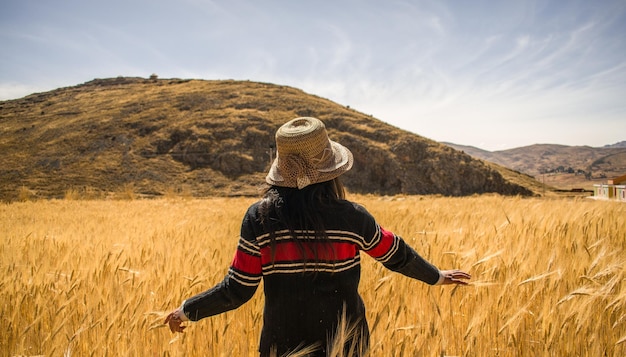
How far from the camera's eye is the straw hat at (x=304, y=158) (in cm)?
150

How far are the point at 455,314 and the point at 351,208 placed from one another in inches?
37.1

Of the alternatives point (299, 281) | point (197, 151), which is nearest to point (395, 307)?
point (299, 281)

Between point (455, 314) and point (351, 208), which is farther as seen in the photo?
point (455, 314)

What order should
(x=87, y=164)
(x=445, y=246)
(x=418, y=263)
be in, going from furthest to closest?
(x=87, y=164) < (x=445, y=246) < (x=418, y=263)

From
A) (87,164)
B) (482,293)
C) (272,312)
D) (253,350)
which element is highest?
(87,164)

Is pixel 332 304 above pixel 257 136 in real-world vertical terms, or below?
below

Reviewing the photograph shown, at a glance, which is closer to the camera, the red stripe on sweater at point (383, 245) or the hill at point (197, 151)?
the red stripe on sweater at point (383, 245)

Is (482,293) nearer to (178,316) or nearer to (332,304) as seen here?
(332,304)

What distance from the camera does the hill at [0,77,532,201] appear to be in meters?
31.6

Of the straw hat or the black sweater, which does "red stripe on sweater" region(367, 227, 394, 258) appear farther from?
the straw hat

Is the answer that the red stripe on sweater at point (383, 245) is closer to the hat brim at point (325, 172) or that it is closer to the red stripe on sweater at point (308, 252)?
the red stripe on sweater at point (308, 252)

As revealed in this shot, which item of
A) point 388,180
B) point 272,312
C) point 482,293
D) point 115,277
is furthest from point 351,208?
point 388,180

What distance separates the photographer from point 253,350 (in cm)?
188

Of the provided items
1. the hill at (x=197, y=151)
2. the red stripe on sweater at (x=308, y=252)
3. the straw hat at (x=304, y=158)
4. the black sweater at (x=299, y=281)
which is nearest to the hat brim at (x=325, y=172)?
the straw hat at (x=304, y=158)
